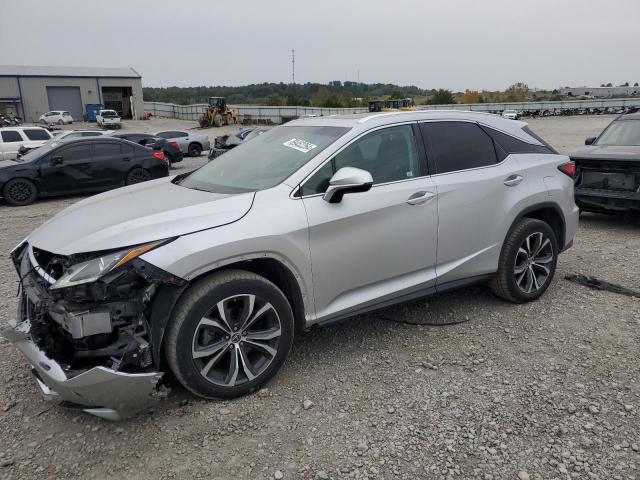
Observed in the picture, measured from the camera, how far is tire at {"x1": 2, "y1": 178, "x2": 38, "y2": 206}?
10758 millimetres

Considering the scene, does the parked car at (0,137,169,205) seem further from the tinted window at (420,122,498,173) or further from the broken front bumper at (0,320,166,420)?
the tinted window at (420,122,498,173)

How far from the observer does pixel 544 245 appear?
4508mm

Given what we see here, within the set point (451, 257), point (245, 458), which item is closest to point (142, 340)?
point (245, 458)

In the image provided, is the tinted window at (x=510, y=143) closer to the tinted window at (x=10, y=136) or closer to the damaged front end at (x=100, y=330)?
the damaged front end at (x=100, y=330)

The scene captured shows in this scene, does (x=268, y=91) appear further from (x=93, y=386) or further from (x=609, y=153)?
(x=93, y=386)

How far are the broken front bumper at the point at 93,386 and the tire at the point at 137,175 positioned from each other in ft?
33.0

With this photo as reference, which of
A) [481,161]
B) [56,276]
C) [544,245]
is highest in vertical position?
[481,161]

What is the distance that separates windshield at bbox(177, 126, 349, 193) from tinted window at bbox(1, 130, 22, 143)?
17567 millimetres

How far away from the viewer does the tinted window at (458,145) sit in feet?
12.9

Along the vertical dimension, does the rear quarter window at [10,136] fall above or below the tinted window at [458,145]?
below

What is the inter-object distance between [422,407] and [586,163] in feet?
18.9

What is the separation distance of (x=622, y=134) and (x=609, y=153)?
1.04 metres

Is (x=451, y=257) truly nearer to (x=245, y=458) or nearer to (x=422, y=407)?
(x=422, y=407)

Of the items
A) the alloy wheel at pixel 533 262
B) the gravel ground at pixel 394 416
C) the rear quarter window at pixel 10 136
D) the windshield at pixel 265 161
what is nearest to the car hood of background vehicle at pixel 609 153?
the alloy wheel at pixel 533 262
